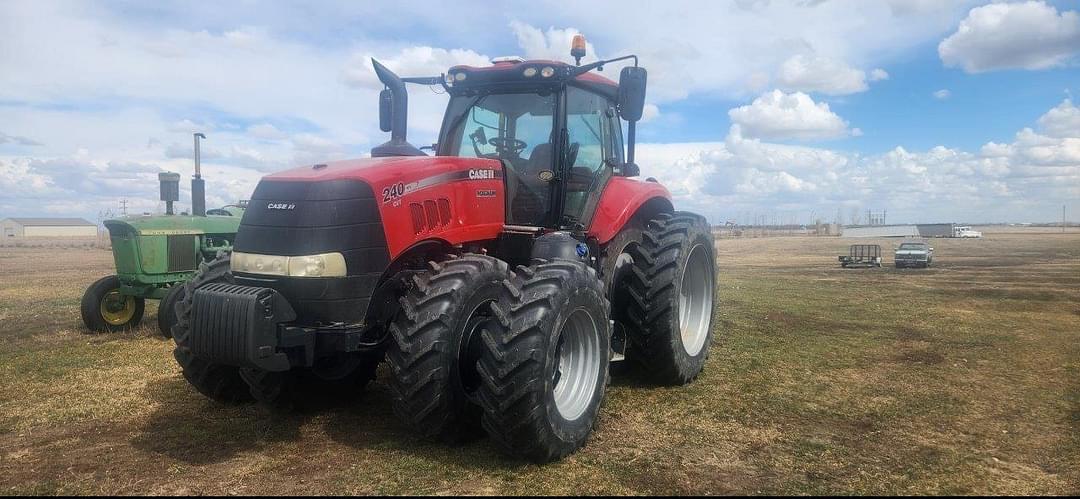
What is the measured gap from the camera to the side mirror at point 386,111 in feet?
19.7

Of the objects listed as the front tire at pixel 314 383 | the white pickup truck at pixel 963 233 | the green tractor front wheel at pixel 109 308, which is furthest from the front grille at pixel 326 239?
the white pickup truck at pixel 963 233

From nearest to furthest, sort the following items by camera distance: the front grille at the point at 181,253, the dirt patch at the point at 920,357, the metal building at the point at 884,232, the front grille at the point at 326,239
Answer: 1. the front grille at the point at 326,239
2. the dirt patch at the point at 920,357
3. the front grille at the point at 181,253
4. the metal building at the point at 884,232

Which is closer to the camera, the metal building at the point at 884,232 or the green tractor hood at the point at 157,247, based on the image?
the green tractor hood at the point at 157,247

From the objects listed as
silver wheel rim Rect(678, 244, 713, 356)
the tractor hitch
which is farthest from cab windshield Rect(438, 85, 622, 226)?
the tractor hitch

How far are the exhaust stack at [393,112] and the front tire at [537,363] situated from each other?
197cm

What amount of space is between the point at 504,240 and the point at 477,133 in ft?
3.75

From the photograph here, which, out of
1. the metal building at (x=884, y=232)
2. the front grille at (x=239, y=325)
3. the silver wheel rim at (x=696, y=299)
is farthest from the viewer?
the metal building at (x=884, y=232)

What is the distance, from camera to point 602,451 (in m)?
4.62

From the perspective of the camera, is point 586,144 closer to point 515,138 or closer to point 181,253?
point 515,138

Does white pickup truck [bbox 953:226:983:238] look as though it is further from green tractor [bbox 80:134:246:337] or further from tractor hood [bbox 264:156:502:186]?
tractor hood [bbox 264:156:502:186]

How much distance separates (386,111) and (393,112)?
0.07 m

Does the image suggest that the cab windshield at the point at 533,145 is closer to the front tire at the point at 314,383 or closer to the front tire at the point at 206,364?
the front tire at the point at 314,383

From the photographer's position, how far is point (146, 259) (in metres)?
9.56

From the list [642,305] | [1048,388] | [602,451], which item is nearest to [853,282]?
[1048,388]
